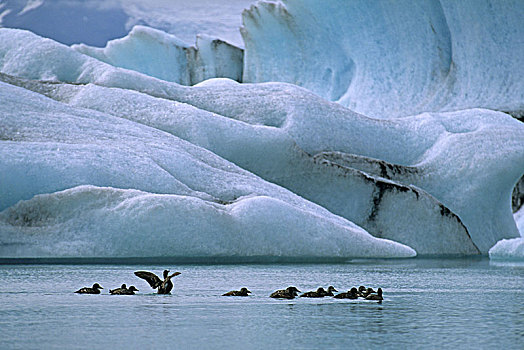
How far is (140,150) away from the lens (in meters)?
8.59

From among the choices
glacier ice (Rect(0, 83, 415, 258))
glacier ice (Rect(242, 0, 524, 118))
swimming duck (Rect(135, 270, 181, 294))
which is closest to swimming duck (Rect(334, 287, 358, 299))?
swimming duck (Rect(135, 270, 181, 294))

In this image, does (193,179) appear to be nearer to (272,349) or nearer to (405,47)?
(272,349)

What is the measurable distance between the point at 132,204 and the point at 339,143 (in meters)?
5.21

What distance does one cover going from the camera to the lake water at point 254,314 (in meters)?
2.96

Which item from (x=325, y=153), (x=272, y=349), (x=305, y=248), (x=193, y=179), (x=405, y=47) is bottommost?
(x=272, y=349)

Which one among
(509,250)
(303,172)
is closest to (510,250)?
(509,250)

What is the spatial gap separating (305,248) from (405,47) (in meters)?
10.6

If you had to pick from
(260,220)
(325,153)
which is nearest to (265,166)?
(325,153)

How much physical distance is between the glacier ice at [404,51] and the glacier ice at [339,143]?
3316 millimetres

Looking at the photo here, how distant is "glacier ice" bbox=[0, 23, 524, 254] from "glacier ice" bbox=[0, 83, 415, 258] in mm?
1615

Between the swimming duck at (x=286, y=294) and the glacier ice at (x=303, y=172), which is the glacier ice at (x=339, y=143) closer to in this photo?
the glacier ice at (x=303, y=172)

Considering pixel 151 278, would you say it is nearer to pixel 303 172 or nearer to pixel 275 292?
pixel 275 292

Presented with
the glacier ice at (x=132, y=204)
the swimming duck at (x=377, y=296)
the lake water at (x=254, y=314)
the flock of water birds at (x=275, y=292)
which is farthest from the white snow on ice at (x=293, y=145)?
the swimming duck at (x=377, y=296)

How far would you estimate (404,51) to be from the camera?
57.8 ft
